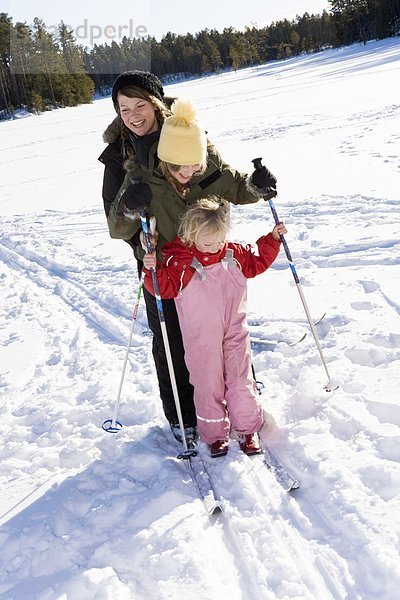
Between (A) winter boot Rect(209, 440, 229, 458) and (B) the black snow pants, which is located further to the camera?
(B) the black snow pants

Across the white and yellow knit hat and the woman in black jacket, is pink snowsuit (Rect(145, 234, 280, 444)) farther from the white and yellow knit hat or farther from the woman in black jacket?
the white and yellow knit hat

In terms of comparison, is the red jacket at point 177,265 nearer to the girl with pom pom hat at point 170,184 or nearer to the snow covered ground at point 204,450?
the girl with pom pom hat at point 170,184

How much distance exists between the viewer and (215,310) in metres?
2.88

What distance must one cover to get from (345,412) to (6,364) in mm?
2992

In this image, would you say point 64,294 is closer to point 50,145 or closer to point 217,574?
point 217,574

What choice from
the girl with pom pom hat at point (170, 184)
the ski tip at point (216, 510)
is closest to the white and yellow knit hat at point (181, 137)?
the girl with pom pom hat at point (170, 184)

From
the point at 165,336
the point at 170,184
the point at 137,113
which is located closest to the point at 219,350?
the point at 165,336

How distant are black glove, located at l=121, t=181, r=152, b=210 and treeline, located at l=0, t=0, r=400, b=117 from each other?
42.9m

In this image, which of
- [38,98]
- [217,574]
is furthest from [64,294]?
[38,98]

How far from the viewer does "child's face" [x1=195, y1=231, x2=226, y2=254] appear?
9.07 feet

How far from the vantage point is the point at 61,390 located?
13.1ft

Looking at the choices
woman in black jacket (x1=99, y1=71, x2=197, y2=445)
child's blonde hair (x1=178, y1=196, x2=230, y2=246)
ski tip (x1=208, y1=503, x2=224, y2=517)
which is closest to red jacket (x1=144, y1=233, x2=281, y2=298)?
child's blonde hair (x1=178, y1=196, x2=230, y2=246)

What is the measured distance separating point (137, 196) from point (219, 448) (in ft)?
4.98

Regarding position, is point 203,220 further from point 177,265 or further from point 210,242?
point 177,265
